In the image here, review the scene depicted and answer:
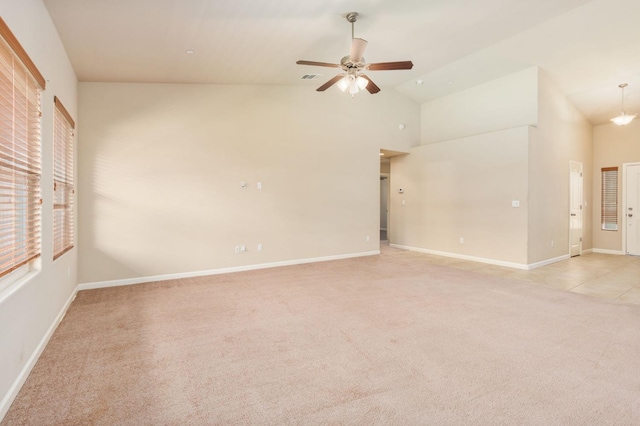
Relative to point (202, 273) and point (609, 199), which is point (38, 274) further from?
point (609, 199)

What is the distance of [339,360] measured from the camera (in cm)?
250

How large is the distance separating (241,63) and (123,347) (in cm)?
374

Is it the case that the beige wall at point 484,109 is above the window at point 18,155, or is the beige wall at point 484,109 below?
above

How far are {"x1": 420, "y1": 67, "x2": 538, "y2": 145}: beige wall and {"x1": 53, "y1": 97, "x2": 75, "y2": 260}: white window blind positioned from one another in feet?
22.3

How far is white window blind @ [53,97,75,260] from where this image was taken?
133 inches

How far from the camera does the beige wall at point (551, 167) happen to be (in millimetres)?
5805

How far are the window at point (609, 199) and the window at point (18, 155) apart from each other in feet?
33.8

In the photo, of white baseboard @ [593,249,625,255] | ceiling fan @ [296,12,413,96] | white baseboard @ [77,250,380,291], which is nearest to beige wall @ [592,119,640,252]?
white baseboard @ [593,249,625,255]

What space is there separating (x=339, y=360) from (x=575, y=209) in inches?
284

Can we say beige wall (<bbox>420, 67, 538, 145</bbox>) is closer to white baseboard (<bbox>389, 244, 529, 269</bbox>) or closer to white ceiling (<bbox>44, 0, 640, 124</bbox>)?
white ceiling (<bbox>44, 0, 640, 124</bbox>)

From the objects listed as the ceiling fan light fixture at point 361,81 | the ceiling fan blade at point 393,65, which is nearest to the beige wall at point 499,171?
the ceiling fan blade at point 393,65

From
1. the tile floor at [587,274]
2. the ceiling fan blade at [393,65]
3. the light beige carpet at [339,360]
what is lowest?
the light beige carpet at [339,360]

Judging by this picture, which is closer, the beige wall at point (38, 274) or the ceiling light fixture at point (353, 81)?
the beige wall at point (38, 274)

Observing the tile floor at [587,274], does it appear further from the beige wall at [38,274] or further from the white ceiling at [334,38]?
the beige wall at [38,274]
